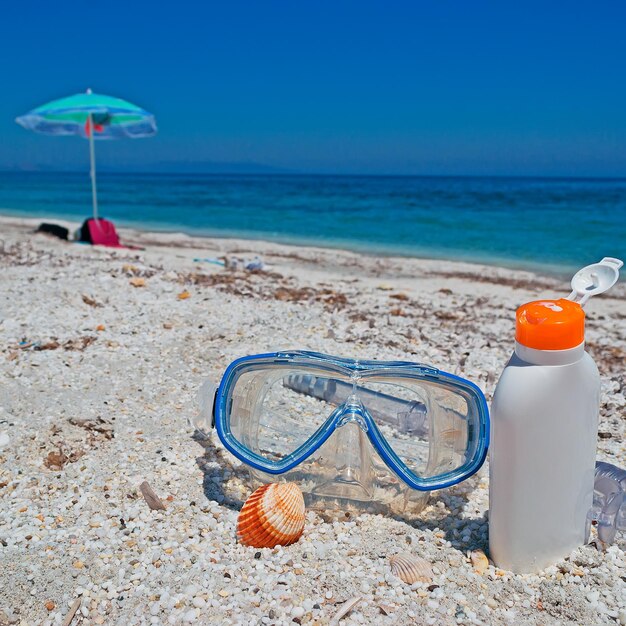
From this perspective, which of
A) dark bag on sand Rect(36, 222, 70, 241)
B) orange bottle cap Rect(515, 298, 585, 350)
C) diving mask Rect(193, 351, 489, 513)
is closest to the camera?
orange bottle cap Rect(515, 298, 585, 350)

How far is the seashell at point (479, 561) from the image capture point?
233 centimetres

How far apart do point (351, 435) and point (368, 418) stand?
300 millimetres

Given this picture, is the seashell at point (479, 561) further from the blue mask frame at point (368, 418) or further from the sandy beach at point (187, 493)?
the blue mask frame at point (368, 418)

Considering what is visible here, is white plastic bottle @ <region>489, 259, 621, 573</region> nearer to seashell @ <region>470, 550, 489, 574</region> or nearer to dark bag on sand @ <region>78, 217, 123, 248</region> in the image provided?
seashell @ <region>470, 550, 489, 574</region>

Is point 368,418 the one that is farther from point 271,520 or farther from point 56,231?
point 56,231

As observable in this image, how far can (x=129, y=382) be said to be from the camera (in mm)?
4074

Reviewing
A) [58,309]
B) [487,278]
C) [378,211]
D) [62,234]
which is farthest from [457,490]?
[378,211]


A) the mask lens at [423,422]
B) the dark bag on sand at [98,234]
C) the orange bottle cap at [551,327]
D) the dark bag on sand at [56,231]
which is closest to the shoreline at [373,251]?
the dark bag on sand at [56,231]

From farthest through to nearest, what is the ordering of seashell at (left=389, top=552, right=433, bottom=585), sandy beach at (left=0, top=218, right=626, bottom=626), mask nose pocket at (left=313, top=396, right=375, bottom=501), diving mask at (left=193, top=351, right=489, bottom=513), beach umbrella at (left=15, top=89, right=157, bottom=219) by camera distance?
1. beach umbrella at (left=15, top=89, right=157, bottom=219)
2. mask nose pocket at (left=313, top=396, right=375, bottom=501)
3. diving mask at (left=193, top=351, right=489, bottom=513)
4. seashell at (left=389, top=552, right=433, bottom=585)
5. sandy beach at (left=0, top=218, right=626, bottom=626)

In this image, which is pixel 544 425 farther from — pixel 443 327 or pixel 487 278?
pixel 487 278

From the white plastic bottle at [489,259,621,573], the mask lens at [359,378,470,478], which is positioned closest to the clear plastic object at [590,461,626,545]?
the white plastic bottle at [489,259,621,573]

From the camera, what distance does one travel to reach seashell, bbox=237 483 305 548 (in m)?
2.44

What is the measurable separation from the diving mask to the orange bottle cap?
509 millimetres

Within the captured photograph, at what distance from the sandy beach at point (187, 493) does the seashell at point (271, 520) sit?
47mm
